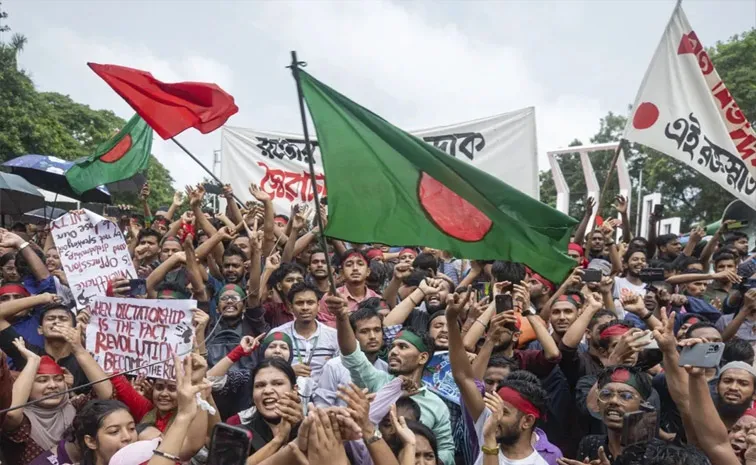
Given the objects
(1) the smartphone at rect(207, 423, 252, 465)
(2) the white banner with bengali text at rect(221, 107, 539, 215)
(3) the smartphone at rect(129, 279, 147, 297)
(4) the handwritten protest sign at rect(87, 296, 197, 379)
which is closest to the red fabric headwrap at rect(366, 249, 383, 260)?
(2) the white banner with bengali text at rect(221, 107, 539, 215)

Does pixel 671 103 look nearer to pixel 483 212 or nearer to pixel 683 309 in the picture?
pixel 683 309

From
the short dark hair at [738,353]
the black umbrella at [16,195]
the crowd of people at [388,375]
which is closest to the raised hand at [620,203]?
the crowd of people at [388,375]

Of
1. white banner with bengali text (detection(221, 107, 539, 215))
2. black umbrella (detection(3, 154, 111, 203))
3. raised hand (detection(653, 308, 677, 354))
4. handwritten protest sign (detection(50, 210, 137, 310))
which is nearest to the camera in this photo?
raised hand (detection(653, 308, 677, 354))

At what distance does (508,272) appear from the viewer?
662 centimetres

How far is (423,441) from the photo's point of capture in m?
4.16

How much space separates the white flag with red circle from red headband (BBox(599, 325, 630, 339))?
267cm

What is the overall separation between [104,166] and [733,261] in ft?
21.6

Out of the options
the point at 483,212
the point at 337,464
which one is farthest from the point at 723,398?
the point at 337,464

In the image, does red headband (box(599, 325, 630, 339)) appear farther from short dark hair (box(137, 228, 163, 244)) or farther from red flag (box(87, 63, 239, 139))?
short dark hair (box(137, 228, 163, 244))

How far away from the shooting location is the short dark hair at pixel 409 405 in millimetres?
4504

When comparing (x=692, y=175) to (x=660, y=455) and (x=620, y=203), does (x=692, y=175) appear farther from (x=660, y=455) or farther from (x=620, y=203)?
(x=660, y=455)

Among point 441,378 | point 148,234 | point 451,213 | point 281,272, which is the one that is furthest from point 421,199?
point 148,234

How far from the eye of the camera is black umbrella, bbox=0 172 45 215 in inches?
484

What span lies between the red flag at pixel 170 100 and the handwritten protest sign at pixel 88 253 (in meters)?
0.96
